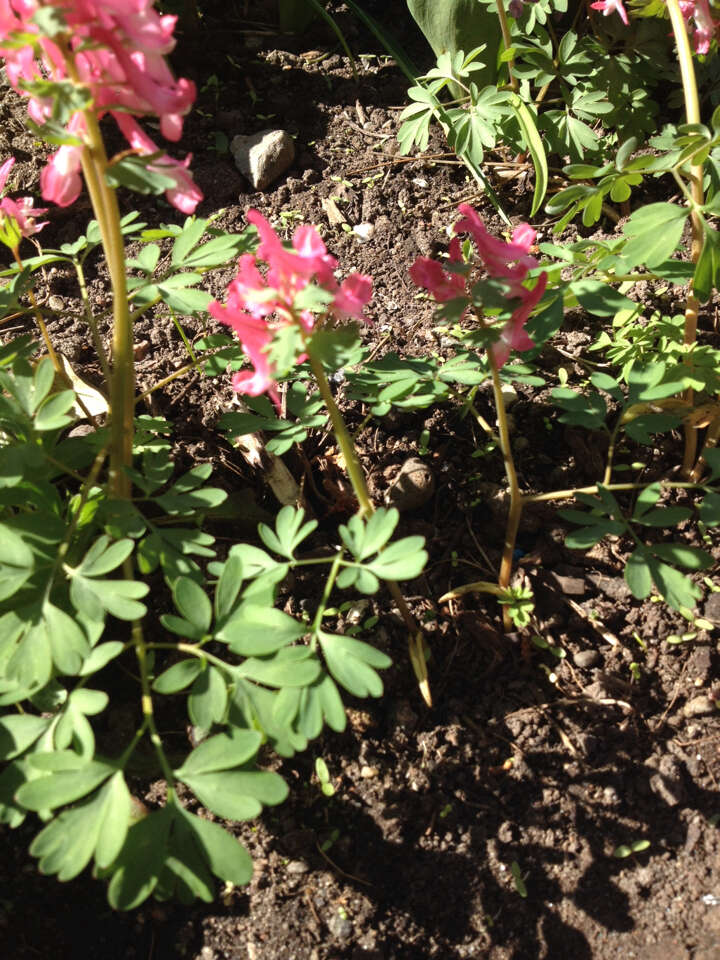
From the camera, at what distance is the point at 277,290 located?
1108 millimetres

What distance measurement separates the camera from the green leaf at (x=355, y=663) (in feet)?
3.50

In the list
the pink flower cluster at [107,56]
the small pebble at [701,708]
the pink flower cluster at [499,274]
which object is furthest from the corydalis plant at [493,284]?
the small pebble at [701,708]

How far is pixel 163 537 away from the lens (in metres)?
1.28

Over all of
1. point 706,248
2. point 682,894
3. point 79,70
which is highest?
point 79,70

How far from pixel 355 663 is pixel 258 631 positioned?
0.14 m

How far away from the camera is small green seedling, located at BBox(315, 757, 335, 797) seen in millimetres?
1409

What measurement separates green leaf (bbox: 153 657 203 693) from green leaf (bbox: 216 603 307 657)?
53mm

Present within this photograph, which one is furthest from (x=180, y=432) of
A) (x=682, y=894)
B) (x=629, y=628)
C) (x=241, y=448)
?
(x=682, y=894)

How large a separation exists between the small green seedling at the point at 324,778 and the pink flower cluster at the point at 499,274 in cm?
78

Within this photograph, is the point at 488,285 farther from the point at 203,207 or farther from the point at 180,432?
the point at 203,207

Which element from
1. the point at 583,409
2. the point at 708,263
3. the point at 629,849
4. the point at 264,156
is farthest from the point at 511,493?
the point at 264,156

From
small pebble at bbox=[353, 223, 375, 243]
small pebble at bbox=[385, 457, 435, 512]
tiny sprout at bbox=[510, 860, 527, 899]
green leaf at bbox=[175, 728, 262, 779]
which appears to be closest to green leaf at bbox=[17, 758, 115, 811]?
green leaf at bbox=[175, 728, 262, 779]

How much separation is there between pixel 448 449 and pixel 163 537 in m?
0.77

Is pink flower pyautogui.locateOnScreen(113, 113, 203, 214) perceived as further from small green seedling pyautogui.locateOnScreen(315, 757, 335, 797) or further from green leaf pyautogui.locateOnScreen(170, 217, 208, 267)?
small green seedling pyautogui.locateOnScreen(315, 757, 335, 797)
